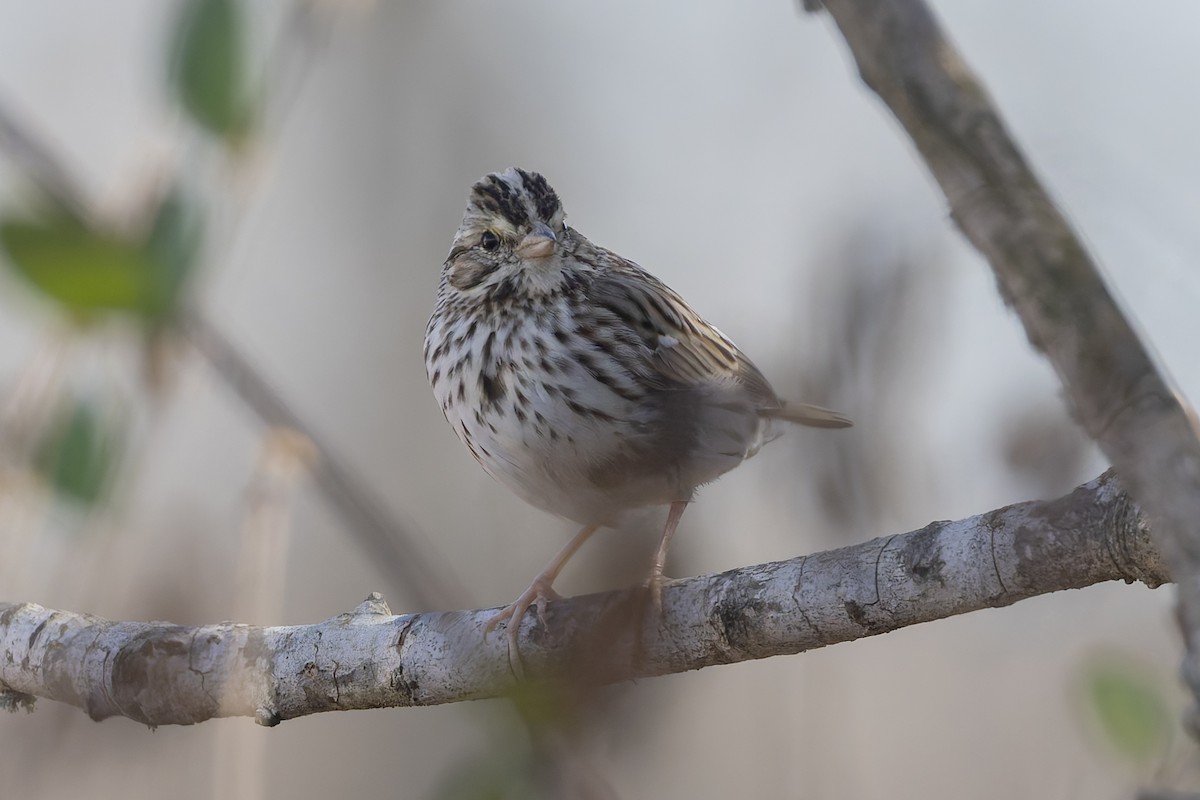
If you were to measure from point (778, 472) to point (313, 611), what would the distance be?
640cm

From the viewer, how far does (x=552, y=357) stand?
147 inches

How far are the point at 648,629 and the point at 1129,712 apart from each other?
132cm

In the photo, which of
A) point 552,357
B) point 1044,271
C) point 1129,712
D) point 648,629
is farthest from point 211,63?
point 552,357

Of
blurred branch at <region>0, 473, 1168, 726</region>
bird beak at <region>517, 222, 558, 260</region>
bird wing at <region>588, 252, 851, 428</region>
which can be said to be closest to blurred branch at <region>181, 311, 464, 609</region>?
blurred branch at <region>0, 473, 1168, 726</region>

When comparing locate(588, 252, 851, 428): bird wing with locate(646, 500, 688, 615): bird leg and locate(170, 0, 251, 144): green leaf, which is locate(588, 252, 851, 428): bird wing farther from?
locate(170, 0, 251, 144): green leaf

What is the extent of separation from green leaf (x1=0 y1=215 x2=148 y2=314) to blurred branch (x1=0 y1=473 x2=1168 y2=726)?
1.16 m

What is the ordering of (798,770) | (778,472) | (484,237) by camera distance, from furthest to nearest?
(484,237) → (798,770) → (778,472)

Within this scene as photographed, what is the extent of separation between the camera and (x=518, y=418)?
3.64 metres

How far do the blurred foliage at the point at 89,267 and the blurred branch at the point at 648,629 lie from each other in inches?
45.5

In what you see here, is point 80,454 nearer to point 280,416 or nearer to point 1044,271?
point 280,416

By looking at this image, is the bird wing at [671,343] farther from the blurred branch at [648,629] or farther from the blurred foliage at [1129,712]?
the blurred foliage at [1129,712]

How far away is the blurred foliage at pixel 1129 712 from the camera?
1.43 m

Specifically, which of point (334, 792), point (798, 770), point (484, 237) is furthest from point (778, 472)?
point (334, 792)

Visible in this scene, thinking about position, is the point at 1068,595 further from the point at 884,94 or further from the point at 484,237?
the point at 884,94
